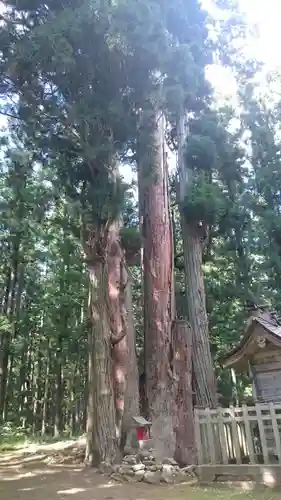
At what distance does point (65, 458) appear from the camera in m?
9.39

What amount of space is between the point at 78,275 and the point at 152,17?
12.1m

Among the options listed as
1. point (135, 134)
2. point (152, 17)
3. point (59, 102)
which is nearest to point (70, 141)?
point (59, 102)

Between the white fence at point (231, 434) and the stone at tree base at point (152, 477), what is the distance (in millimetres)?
681

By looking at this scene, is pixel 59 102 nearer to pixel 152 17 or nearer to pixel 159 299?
pixel 152 17

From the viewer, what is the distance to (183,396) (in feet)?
26.1

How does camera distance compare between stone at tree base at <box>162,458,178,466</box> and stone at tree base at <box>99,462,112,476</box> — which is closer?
stone at tree base at <box>99,462,112,476</box>

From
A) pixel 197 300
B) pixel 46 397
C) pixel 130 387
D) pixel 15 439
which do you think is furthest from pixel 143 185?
pixel 46 397

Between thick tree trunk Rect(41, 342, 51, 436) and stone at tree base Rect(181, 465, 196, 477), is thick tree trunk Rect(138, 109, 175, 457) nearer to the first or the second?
stone at tree base Rect(181, 465, 196, 477)

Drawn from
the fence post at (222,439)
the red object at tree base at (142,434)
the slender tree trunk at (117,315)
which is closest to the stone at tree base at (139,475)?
the red object at tree base at (142,434)

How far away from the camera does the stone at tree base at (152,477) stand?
668cm

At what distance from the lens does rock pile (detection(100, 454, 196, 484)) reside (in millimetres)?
6742

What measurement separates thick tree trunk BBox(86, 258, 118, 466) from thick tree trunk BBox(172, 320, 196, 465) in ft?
3.60

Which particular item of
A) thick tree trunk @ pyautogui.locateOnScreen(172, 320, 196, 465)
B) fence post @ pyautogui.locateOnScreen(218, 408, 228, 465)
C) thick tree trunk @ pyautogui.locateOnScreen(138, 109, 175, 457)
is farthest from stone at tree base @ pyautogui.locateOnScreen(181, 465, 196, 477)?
fence post @ pyautogui.locateOnScreen(218, 408, 228, 465)

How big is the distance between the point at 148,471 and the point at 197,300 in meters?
3.97
